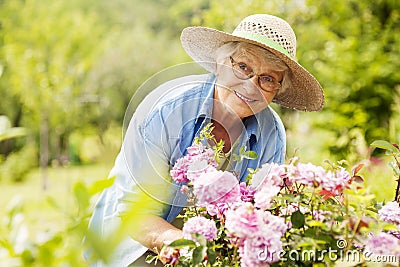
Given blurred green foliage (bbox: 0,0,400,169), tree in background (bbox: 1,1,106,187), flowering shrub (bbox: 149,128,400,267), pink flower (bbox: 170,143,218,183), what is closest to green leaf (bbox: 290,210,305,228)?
flowering shrub (bbox: 149,128,400,267)

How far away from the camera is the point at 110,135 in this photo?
1133 cm

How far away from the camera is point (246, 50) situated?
1326mm

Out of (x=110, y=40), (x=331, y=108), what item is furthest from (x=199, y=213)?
(x=110, y=40)

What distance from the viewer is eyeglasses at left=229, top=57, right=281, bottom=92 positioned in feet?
4.24

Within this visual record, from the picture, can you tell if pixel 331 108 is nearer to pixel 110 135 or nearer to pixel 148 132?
pixel 148 132

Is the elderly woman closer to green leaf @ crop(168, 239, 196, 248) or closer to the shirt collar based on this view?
the shirt collar

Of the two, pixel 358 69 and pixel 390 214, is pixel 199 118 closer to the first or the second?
pixel 390 214

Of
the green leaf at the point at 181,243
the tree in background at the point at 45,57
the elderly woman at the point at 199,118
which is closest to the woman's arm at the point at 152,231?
the elderly woman at the point at 199,118

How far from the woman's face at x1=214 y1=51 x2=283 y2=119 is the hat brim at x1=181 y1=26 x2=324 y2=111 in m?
0.05

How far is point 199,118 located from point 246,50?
20 cm

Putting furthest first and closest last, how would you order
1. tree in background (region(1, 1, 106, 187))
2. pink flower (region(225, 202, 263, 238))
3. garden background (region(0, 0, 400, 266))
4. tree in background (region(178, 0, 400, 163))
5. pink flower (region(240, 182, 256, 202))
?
tree in background (region(1, 1, 106, 187)) → tree in background (region(178, 0, 400, 163)) → pink flower (region(240, 182, 256, 202)) → pink flower (region(225, 202, 263, 238)) → garden background (region(0, 0, 400, 266))

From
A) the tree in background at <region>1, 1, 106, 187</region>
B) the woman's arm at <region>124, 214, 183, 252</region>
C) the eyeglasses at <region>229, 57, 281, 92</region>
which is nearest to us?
the woman's arm at <region>124, 214, 183, 252</region>

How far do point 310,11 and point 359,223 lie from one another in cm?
503

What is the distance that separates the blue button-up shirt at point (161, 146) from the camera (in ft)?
4.05
